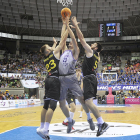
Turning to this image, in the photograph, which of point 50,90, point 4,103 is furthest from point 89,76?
point 4,103

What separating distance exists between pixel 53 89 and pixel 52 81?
0.67ft

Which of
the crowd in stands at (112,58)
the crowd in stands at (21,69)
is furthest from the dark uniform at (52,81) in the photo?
the crowd in stands at (112,58)

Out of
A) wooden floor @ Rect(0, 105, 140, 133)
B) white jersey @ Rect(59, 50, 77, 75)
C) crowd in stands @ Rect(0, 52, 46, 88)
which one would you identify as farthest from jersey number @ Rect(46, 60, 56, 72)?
crowd in stands @ Rect(0, 52, 46, 88)

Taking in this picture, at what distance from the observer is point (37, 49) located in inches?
1773

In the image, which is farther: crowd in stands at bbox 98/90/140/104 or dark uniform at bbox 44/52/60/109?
crowd in stands at bbox 98/90/140/104

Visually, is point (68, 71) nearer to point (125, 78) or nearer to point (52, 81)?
point (52, 81)

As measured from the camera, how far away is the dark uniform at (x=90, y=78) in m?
5.41

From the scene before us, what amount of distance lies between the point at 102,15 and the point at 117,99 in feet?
56.9

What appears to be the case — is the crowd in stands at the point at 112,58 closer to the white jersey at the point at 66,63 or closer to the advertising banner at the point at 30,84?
the advertising banner at the point at 30,84

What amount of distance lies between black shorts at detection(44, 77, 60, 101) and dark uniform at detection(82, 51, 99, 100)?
76cm

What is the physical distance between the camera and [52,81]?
5188 mm

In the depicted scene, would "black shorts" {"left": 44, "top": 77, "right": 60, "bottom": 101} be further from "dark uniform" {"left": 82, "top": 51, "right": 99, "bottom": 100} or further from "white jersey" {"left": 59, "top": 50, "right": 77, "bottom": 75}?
"dark uniform" {"left": 82, "top": 51, "right": 99, "bottom": 100}

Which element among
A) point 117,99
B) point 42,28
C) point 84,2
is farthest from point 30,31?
point 117,99

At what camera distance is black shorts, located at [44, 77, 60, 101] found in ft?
16.8
